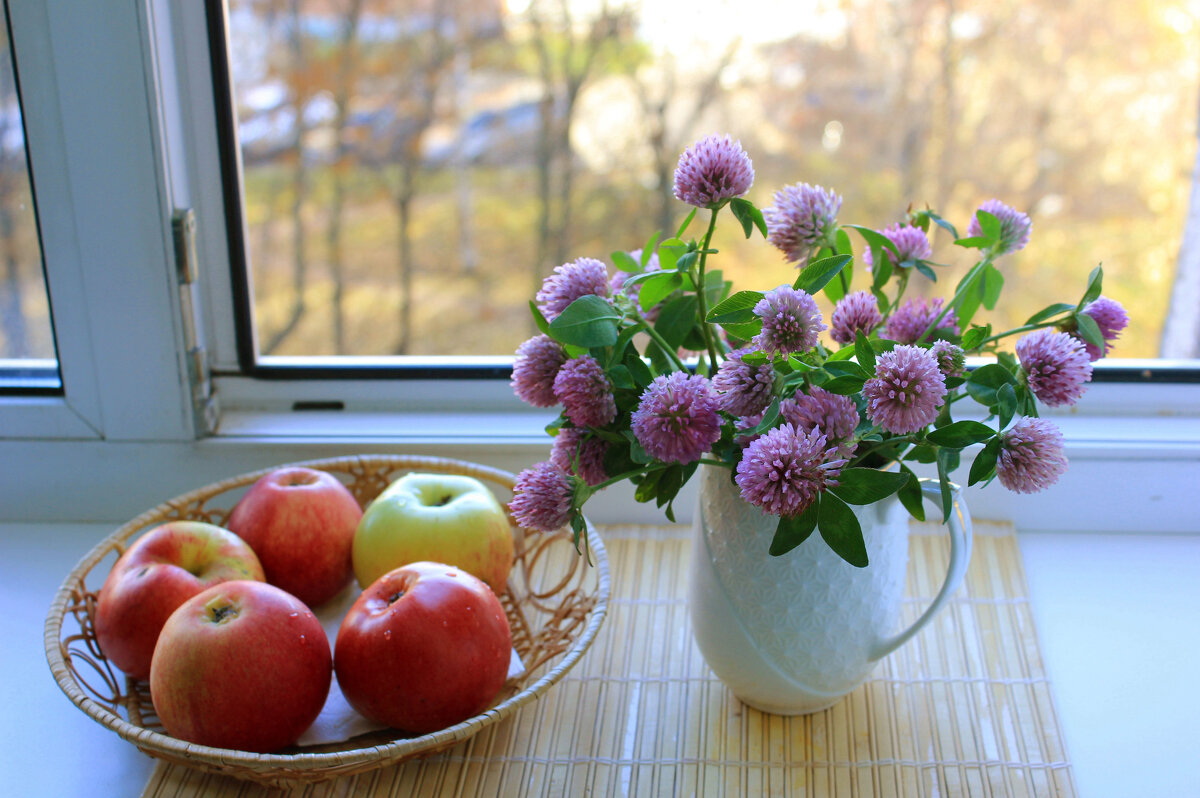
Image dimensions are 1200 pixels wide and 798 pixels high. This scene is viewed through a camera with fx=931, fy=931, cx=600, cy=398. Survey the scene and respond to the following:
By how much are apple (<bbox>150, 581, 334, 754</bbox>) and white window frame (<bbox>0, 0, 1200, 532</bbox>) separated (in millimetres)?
305

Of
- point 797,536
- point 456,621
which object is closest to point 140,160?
point 456,621

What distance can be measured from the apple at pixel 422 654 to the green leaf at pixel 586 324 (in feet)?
0.64

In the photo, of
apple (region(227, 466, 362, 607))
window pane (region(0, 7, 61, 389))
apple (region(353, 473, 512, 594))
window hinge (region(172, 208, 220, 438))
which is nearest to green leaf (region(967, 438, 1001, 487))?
apple (region(353, 473, 512, 594))

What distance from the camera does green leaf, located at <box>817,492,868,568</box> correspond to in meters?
0.45

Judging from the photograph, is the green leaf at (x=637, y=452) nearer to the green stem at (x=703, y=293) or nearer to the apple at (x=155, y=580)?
the green stem at (x=703, y=293)

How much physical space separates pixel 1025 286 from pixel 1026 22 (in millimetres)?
553

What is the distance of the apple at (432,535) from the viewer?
26.2 inches

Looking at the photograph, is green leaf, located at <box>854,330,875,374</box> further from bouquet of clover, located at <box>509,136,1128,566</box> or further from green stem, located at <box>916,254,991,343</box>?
green stem, located at <box>916,254,991,343</box>

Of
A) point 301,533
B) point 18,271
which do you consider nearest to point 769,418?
point 301,533

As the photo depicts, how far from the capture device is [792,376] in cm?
47

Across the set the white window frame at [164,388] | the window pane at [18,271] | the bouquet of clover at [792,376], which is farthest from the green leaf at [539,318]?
the window pane at [18,271]

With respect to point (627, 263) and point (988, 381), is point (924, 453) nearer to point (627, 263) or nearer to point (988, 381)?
point (988, 381)

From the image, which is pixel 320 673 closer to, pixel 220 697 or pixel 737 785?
pixel 220 697

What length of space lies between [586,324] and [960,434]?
19cm
